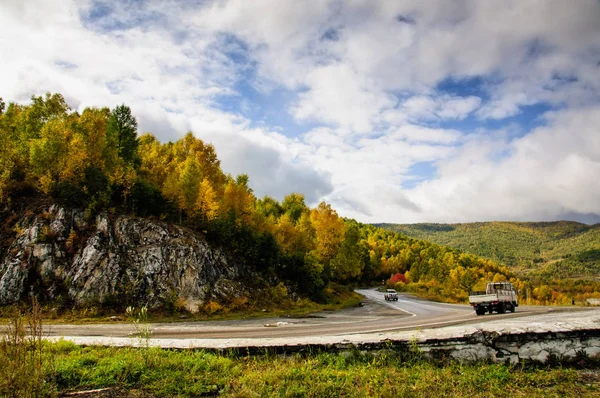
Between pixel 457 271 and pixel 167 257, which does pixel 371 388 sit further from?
pixel 457 271

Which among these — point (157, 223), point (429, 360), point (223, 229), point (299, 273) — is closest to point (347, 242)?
point (299, 273)

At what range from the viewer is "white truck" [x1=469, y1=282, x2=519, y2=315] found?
24995 mm

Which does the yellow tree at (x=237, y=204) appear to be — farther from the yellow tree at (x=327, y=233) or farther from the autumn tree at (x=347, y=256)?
the autumn tree at (x=347, y=256)

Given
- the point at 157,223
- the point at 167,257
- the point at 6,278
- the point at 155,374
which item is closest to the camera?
the point at 155,374

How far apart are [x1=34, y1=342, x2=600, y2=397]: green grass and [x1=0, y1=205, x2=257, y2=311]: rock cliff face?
20192 mm

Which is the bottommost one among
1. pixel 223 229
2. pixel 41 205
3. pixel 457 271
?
pixel 457 271

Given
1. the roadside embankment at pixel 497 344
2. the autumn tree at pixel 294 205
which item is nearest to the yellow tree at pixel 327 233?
the autumn tree at pixel 294 205

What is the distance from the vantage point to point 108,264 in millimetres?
26516

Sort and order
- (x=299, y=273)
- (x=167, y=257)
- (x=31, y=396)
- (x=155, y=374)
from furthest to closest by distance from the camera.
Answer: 1. (x=299, y=273)
2. (x=167, y=257)
3. (x=155, y=374)
4. (x=31, y=396)

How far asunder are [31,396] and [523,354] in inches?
324

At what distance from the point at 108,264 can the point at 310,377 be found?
2487 centimetres

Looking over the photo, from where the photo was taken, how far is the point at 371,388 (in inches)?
225

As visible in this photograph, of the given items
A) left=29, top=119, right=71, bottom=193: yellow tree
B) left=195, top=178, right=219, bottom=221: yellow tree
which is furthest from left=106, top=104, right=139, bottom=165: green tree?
left=195, top=178, right=219, bottom=221: yellow tree

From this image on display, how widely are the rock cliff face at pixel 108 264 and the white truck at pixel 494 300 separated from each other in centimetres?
1818
